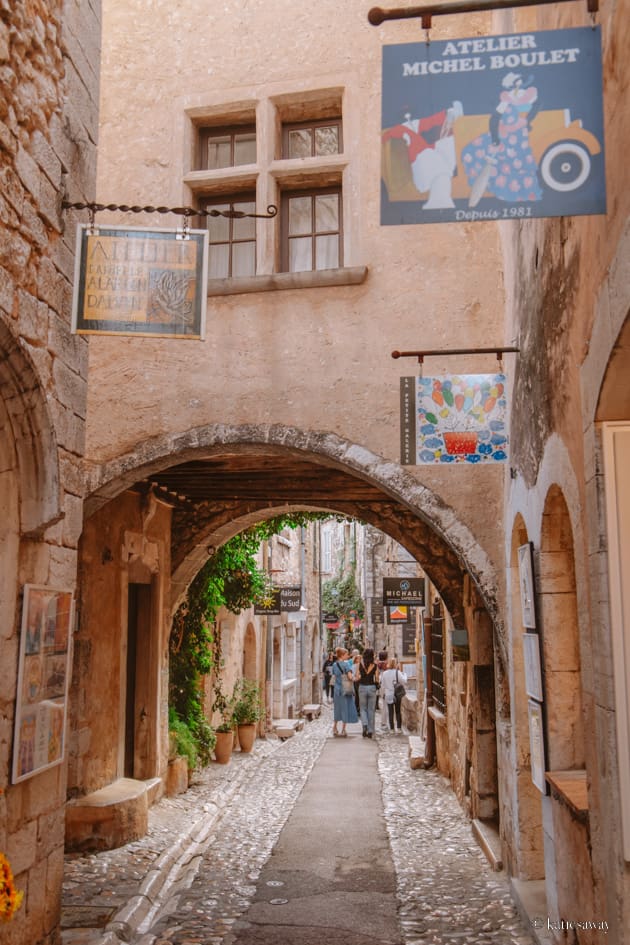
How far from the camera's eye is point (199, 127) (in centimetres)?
698

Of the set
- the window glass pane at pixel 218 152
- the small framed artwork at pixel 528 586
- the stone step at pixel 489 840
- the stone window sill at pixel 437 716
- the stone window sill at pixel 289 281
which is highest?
the window glass pane at pixel 218 152

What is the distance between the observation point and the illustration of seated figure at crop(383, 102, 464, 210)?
2.71 m

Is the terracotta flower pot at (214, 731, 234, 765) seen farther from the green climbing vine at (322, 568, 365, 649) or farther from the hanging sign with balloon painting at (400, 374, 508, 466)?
the green climbing vine at (322, 568, 365, 649)

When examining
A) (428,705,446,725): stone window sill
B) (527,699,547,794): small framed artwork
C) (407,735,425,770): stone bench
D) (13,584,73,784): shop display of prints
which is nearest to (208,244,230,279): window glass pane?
(13,584,73,784): shop display of prints

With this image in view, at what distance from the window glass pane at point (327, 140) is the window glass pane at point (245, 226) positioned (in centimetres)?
69

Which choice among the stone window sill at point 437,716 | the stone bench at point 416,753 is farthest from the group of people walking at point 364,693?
the stone window sill at point 437,716

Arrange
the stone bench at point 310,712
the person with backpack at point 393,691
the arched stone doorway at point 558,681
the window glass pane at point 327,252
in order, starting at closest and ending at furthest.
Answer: the arched stone doorway at point 558,681 < the window glass pane at point 327,252 < the person with backpack at point 393,691 < the stone bench at point 310,712

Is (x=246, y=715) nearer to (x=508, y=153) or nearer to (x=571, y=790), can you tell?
(x=571, y=790)

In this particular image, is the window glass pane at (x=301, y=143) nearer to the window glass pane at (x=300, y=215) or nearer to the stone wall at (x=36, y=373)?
the window glass pane at (x=300, y=215)

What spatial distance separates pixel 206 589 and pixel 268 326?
4826 mm

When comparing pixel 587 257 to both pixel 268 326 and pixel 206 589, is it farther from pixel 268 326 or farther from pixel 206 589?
pixel 206 589

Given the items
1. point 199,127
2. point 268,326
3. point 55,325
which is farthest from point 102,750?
point 199,127

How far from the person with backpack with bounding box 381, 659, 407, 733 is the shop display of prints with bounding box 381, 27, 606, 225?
1291 centimetres

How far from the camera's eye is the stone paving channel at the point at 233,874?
476cm
